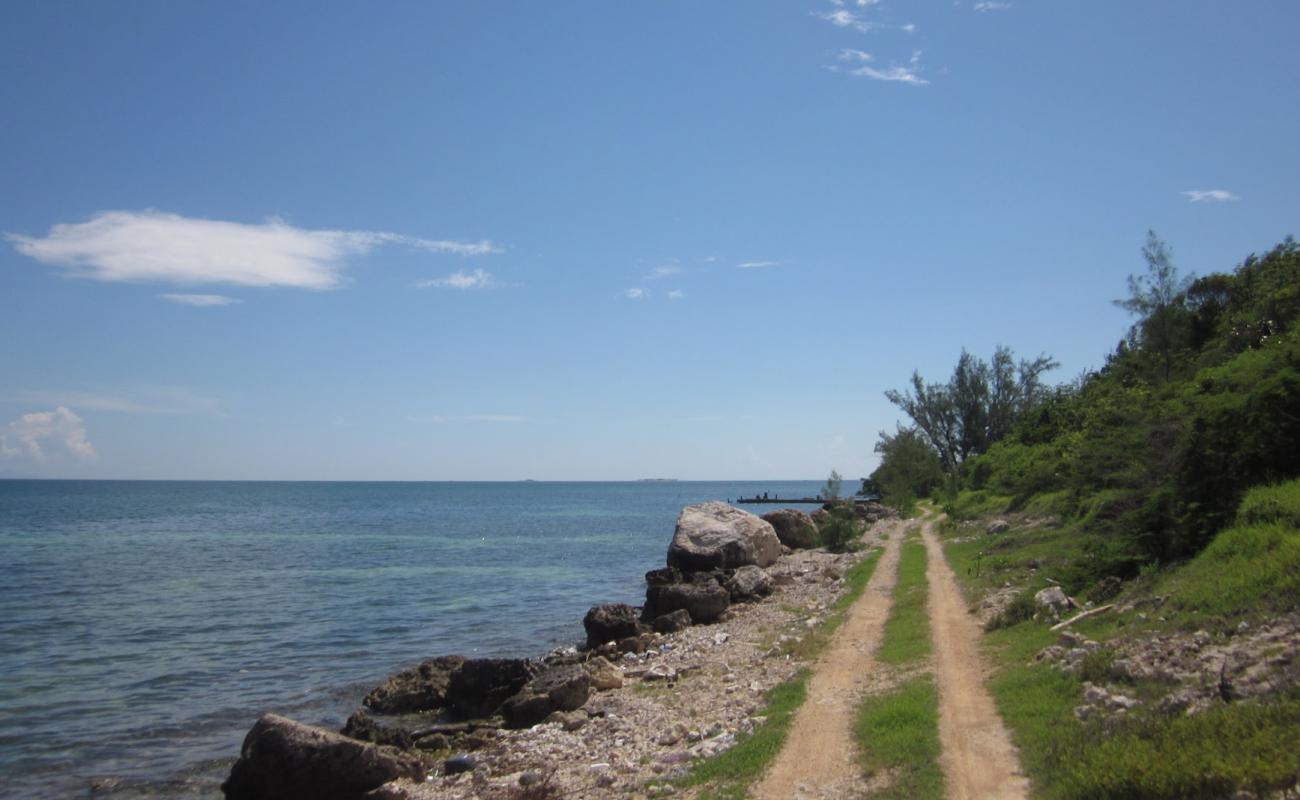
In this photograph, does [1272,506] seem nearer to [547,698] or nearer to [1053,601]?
[1053,601]

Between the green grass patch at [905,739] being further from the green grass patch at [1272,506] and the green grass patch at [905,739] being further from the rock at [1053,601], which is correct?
the green grass patch at [1272,506]

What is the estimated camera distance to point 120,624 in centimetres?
3134

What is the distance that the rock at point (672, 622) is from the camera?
1085 inches

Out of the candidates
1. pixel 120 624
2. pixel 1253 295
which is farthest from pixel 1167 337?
pixel 120 624

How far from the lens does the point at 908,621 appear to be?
20844mm

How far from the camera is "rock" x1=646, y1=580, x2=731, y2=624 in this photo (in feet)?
95.7

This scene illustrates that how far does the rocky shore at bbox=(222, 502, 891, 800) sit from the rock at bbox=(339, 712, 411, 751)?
0.02 m

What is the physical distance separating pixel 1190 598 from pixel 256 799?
605 inches

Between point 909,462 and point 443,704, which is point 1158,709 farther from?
point 909,462

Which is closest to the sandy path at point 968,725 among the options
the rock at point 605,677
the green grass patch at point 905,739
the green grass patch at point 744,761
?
the green grass patch at point 905,739

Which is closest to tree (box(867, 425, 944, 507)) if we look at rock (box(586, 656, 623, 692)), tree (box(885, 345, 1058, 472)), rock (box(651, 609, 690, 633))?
tree (box(885, 345, 1058, 472))

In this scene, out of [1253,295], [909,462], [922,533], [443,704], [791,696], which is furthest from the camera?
[909,462]

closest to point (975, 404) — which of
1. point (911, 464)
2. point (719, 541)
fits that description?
point (911, 464)

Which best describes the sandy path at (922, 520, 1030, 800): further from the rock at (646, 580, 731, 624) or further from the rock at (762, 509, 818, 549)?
the rock at (762, 509, 818, 549)
